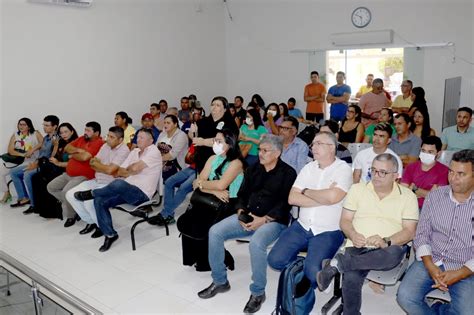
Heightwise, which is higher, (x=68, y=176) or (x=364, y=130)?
(x=364, y=130)

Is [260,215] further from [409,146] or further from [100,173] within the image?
[100,173]

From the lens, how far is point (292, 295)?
107 inches

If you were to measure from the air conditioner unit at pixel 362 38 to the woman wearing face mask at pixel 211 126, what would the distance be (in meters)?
5.11

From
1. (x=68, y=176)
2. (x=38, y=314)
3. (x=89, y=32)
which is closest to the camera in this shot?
(x=38, y=314)

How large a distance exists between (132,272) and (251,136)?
2.24 metres

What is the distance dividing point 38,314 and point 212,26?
333 inches

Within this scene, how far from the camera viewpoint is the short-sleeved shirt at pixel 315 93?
886cm

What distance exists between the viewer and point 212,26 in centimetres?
1004

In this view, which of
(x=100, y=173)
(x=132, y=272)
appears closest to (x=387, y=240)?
(x=132, y=272)

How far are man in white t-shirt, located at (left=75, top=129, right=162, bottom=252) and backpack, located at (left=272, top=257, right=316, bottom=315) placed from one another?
6.44ft

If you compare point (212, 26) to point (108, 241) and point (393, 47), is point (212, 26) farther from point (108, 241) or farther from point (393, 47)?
point (108, 241)

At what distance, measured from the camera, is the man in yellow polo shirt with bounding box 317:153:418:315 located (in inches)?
104

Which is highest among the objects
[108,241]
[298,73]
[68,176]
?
[298,73]

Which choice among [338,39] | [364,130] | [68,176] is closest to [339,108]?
[338,39]
